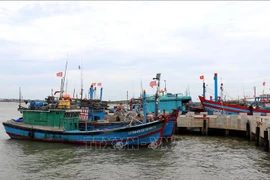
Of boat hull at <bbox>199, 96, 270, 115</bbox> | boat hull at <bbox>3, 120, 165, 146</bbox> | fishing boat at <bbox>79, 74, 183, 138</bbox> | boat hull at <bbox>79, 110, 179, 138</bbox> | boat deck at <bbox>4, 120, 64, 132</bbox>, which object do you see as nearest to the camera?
boat hull at <bbox>3, 120, 165, 146</bbox>

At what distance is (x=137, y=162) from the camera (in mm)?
17828

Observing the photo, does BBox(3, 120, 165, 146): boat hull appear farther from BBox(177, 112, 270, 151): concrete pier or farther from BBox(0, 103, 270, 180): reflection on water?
BBox(177, 112, 270, 151): concrete pier

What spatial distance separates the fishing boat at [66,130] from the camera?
2200 centimetres

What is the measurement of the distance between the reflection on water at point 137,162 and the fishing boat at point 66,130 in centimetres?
75

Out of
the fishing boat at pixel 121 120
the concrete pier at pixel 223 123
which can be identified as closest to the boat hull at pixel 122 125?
the fishing boat at pixel 121 120

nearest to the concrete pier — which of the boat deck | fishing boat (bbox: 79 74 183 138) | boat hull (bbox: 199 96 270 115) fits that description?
fishing boat (bbox: 79 74 183 138)

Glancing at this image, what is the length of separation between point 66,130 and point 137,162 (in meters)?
9.56

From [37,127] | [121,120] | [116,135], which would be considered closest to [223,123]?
[121,120]

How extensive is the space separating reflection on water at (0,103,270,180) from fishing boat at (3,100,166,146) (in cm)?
75

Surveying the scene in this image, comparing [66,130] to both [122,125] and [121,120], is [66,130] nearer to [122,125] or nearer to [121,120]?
[122,125]

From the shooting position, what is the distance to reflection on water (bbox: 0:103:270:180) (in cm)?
1526

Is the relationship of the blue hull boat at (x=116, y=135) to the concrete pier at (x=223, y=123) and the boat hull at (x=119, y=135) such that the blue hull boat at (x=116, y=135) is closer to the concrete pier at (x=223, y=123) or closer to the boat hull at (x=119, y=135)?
the boat hull at (x=119, y=135)

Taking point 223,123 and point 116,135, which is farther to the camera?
point 223,123

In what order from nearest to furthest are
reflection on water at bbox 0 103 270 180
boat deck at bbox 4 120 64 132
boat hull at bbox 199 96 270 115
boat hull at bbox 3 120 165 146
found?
reflection on water at bbox 0 103 270 180
boat hull at bbox 3 120 165 146
boat deck at bbox 4 120 64 132
boat hull at bbox 199 96 270 115
